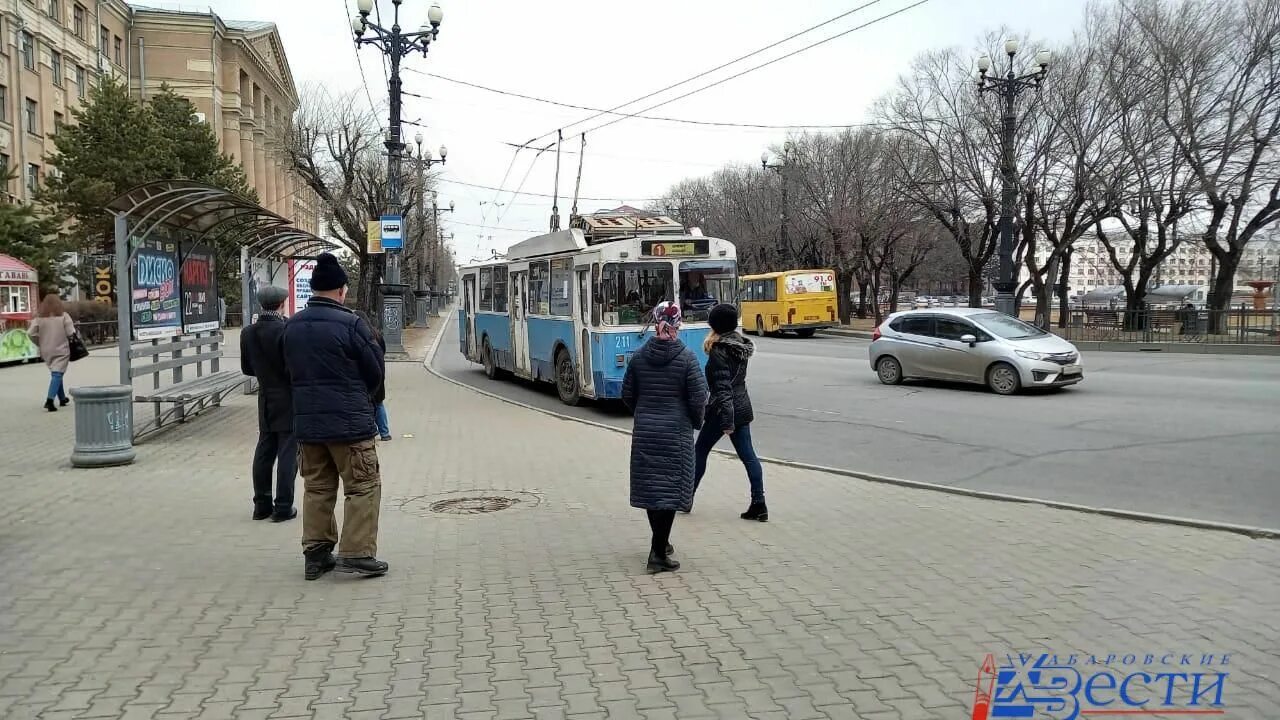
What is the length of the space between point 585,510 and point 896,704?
13.0 feet

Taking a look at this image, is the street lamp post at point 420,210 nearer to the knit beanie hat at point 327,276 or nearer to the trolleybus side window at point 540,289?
the trolleybus side window at point 540,289

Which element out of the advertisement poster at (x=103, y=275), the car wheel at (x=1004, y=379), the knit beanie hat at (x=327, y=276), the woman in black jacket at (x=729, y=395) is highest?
the advertisement poster at (x=103, y=275)

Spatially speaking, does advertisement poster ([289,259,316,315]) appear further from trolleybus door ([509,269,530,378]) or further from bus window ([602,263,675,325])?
bus window ([602,263,675,325])

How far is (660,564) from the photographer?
18.8 feet

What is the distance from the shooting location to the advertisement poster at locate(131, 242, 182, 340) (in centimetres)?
1123

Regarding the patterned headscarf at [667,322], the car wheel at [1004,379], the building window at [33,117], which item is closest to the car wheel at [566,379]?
the car wheel at [1004,379]

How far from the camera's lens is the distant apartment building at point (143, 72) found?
43.3 m

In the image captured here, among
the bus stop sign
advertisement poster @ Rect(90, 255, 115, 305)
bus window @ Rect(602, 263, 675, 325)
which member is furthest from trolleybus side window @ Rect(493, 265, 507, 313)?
advertisement poster @ Rect(90, 255, 115, 305)

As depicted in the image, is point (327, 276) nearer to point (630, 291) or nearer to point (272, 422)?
point (272, 422)

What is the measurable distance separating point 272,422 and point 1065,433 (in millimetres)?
9175

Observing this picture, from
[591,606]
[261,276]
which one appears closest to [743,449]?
[591,606]

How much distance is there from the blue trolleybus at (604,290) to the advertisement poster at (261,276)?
14.0 ft

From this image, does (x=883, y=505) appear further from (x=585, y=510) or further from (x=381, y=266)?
(x=381, y=266)

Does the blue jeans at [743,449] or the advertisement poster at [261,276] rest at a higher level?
the advertisement poster at [261,276]
